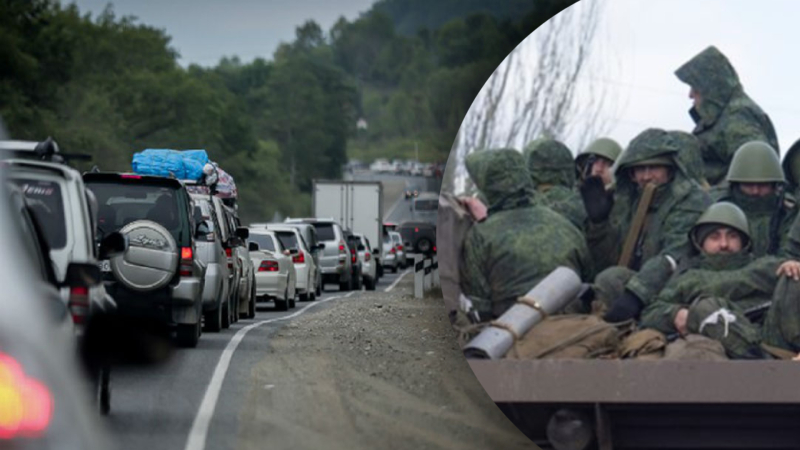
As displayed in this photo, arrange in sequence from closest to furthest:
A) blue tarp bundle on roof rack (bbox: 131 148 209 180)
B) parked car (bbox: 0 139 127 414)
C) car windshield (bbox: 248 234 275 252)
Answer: parked car (bbox: 0 139 127 414) → blue tarp bundle on roof rack (bbox: 131 148 209 180) → car windshield (bbox: 248 234 275 252)

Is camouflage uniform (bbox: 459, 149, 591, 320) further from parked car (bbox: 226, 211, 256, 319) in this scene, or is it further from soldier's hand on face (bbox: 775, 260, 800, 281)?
parked car (bbox: 226, 211, 256, 319)

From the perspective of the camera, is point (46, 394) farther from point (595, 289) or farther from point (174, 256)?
point (174, 256)

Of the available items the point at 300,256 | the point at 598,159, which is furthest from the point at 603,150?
the point at 300,256

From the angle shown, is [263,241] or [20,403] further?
[263,241]

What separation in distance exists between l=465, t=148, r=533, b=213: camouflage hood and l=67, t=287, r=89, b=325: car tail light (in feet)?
7.70

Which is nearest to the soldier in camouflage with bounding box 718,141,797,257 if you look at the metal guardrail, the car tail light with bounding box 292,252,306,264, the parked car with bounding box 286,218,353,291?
the metal guardrail

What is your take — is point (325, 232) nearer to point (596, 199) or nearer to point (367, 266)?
point (367, 266)

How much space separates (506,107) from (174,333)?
1189 centimetres

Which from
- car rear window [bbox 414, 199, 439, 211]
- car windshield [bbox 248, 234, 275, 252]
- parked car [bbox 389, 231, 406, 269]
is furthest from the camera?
parked car [bbox 389, 231, 406, 269]

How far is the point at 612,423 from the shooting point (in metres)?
7.86

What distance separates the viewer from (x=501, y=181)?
25.9 feet

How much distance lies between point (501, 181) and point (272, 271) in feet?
73.5

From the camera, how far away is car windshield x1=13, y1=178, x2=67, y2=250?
984 centimetres

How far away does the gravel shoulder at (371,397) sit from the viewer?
11469 mm
